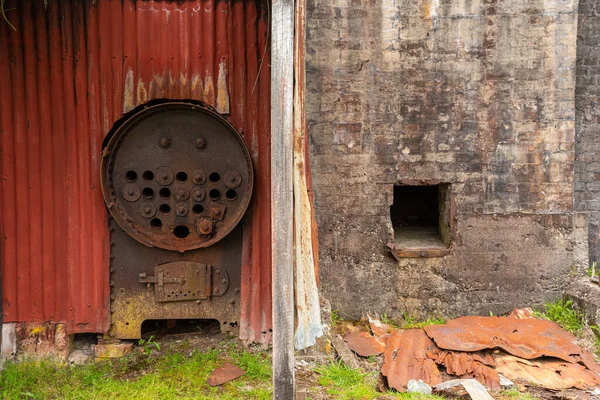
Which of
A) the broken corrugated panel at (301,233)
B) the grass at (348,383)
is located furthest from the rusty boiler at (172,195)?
the grass at (348,383)

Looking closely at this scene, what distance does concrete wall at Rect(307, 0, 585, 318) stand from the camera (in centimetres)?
544

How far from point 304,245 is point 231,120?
52.8 inches

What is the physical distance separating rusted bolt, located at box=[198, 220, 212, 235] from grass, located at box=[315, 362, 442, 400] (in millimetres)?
1625

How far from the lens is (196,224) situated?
12.3 ft

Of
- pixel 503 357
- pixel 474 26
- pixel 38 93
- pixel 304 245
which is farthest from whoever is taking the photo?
pixel 474 26

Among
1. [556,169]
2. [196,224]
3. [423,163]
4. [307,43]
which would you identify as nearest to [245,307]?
[196,224]

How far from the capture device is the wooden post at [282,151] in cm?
267

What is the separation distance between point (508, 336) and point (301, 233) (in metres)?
3.12

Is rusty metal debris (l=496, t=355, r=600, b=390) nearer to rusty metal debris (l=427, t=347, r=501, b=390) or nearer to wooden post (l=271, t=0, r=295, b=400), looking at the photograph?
rusty metal debris (l=427, t=347, r=501, b=390)

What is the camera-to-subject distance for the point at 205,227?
3.69 m

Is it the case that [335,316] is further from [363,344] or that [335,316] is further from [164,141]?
[164,141]

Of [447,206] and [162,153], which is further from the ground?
[162,153]

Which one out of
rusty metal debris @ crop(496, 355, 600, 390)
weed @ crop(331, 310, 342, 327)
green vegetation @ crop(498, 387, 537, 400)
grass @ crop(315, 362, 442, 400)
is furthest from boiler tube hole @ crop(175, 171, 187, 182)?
rusty metal debris @ crop(496, 355, 600, 390)

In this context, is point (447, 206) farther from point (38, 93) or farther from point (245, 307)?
point (38, 93)
